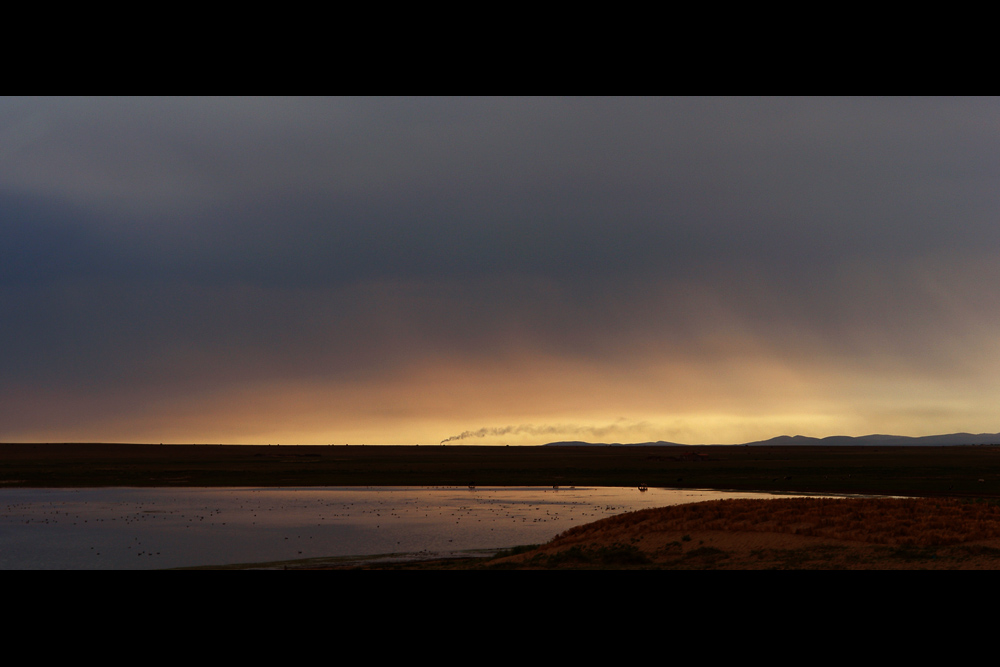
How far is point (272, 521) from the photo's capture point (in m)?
39.5

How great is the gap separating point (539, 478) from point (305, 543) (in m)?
48.8

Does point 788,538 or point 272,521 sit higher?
point 788,538

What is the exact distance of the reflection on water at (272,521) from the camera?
2911 cm

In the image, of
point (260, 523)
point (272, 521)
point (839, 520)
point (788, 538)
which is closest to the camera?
point (788, 538)

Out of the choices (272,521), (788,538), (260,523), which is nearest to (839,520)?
(788,538)

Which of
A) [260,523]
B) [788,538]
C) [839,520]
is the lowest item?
[260,523]

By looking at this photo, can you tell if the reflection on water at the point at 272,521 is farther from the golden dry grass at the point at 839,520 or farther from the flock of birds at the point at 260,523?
the golden dry grass at the point at 839,520

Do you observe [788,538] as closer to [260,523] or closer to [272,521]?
[260,523]

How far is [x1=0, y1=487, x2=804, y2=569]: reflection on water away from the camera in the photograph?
2911cm

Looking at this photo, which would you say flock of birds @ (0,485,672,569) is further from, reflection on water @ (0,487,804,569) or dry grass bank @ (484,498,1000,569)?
dry grass bank @ (484,498,1000,569)

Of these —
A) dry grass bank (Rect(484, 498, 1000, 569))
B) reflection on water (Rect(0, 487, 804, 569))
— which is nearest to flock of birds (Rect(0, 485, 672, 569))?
reflection on water (Rect(0, 487, 804, 569))

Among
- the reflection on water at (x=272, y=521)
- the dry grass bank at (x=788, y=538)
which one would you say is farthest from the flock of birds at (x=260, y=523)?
the dry grass bank at (x=788, y=538)
